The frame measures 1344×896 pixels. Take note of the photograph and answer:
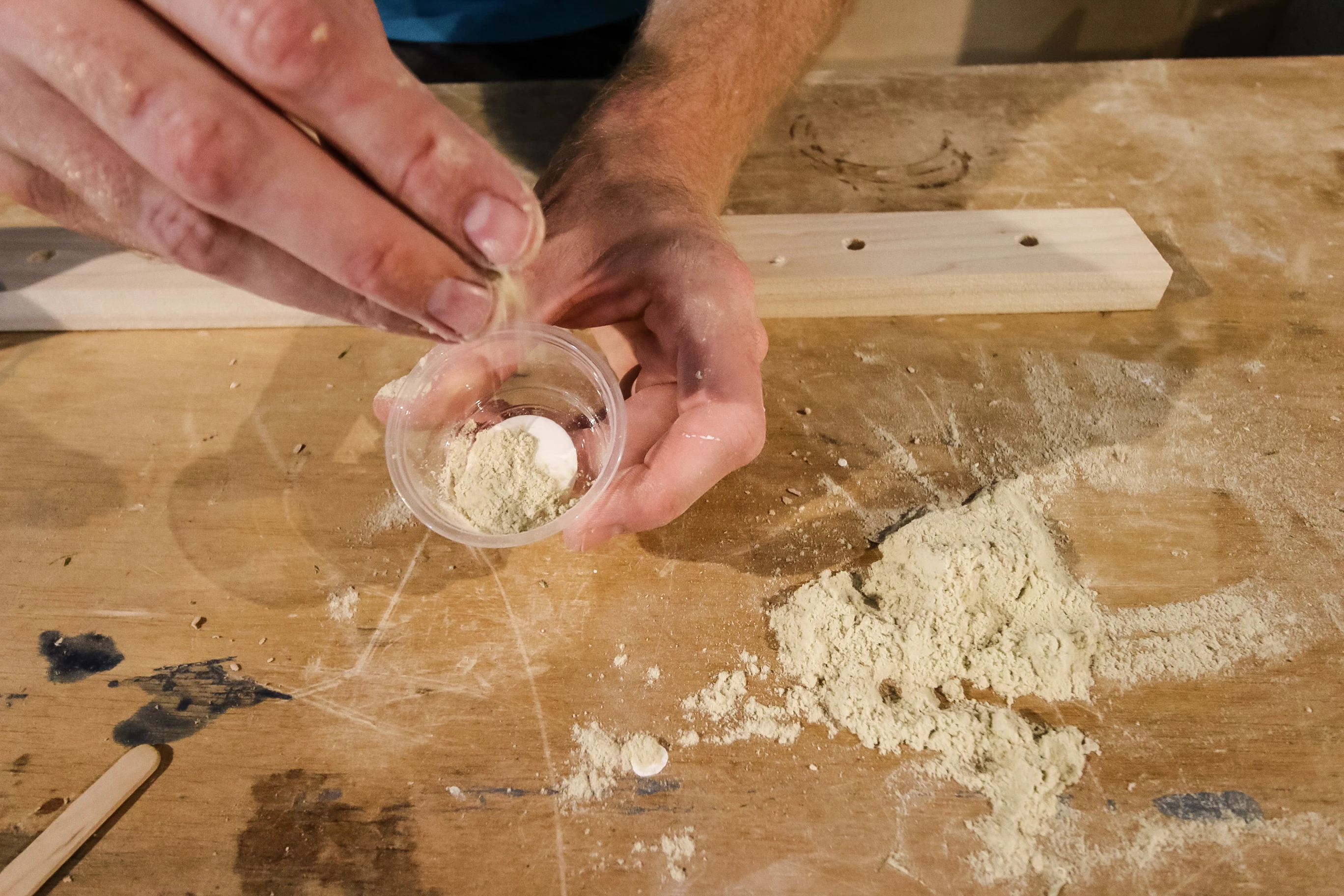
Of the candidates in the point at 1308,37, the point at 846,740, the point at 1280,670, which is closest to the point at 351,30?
the point at 846,740

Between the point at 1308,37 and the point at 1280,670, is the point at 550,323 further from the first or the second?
the point at 1308,37

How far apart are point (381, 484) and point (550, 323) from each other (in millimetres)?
443

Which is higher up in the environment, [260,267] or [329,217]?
[329,217]

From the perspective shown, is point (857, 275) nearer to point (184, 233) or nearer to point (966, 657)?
point (966, 657)

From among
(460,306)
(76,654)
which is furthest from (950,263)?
(76,654)

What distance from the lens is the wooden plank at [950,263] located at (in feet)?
4.99

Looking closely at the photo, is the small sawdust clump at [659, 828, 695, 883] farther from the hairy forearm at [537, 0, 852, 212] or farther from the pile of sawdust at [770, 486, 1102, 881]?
the hairy forearm at [537, 0, 852, 212]

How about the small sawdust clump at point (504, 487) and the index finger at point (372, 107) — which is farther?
the small sawdust clump at point (504, 487)

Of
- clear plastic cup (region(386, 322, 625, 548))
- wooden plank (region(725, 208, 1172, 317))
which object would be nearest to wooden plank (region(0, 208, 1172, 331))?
wooden plank (region(725, 208, 1172, 317))

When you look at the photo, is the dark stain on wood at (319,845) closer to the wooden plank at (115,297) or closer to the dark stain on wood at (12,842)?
the dark stain on wood at (12,842)

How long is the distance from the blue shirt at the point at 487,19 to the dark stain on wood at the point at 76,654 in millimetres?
Answer: 1768

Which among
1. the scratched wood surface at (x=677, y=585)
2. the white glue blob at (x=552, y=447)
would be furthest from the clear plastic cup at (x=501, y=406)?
the scratched wood surface at (x=677, y=585)

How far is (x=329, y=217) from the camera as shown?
78cm

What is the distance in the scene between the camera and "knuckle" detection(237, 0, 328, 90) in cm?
68
